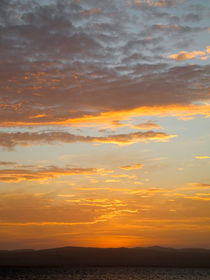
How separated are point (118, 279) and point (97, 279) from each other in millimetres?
6095

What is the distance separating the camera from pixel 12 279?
101375 millimetres

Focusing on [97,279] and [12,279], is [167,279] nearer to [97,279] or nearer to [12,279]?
[97,279]

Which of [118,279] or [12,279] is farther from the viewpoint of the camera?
[118,279]

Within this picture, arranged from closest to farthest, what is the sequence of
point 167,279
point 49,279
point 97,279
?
point 49,279 → point 97,279 → point 167,279

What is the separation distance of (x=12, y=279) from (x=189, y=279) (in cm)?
5239

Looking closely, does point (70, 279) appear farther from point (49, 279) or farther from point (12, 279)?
point (12, 279)

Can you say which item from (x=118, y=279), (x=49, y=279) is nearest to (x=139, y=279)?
(x=118, y=279)

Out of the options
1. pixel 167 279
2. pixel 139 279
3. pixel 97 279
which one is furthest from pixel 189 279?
pixel 97 279

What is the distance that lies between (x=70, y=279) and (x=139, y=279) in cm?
2136

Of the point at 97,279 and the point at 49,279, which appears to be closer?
the point at 49,279

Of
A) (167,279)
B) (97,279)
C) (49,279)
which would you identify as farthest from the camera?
(167,279)

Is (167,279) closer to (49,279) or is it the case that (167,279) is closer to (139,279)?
(139,279)

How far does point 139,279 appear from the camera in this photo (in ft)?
372

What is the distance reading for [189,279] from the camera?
120062mm
